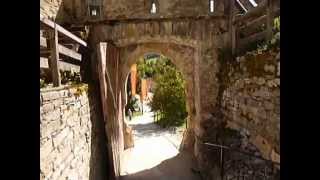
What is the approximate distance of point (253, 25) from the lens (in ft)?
19.7

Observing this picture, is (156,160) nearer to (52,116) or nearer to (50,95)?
(52,116)

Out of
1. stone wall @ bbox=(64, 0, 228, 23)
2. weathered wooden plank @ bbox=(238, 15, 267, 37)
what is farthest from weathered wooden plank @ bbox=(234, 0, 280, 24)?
stone wall @ bbox=(64, 0, 228, 23)

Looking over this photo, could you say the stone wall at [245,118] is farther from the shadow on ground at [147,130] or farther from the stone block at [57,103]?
the shadow on ground at [147,130]

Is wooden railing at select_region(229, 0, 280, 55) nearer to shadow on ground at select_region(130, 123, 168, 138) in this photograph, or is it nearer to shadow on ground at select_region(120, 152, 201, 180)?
shadow on ground at select_region(120, 152, 201, 180)

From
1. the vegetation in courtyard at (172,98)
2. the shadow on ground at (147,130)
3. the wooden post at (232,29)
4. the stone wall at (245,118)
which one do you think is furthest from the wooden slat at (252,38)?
the vegetation in courtyard at (172,98)

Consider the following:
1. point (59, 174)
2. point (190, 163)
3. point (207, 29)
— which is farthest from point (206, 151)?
point (59, 174)

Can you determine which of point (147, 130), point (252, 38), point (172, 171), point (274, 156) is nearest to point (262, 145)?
point (274, 156)

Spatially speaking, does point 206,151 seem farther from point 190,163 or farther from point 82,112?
point 82,112

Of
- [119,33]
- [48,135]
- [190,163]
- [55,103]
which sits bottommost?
[190,163]

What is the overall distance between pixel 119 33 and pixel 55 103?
156 inches

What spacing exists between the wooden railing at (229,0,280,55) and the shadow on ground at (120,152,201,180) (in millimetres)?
3278

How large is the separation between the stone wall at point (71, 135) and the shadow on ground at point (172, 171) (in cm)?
138

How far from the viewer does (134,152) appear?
409 inches
